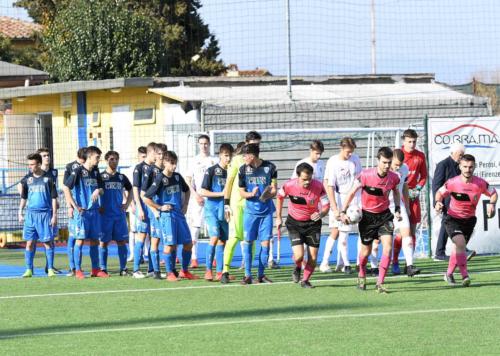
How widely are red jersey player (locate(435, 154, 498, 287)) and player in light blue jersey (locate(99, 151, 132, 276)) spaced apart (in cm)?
517

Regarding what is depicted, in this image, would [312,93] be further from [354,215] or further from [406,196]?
[354,215]

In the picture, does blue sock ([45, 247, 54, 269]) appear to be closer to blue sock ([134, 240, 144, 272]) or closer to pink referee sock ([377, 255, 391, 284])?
blue sock ([134, 240, 144, 272])

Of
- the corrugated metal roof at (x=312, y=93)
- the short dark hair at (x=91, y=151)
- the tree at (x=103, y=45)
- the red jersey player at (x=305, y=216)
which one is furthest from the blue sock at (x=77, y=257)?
the tree at (x=103, y=45)

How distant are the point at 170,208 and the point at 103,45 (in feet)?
109

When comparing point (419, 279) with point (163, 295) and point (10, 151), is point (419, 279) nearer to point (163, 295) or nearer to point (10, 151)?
point (163, 295)

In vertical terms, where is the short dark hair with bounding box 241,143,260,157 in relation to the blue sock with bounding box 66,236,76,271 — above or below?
above

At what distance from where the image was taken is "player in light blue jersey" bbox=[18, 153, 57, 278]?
16547mm

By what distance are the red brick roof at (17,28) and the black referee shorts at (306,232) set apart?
46066 mm

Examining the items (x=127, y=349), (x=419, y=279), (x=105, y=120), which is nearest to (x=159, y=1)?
(x=105, y=120)

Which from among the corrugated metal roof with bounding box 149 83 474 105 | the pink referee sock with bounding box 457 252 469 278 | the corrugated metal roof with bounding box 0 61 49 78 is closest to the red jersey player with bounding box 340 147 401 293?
the pink referee sock with bounding box 457 252 469 278

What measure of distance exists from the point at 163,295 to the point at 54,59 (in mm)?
36441

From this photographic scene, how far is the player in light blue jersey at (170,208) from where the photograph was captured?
50.1 feet

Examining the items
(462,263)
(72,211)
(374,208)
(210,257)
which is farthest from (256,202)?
(72,211)

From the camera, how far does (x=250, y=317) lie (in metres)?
11.1
